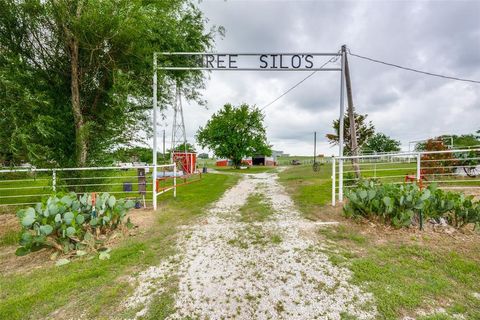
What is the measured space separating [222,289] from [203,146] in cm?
3061

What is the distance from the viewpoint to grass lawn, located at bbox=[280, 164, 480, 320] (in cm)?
221

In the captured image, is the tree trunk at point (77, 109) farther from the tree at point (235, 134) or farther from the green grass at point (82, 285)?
the tree at point (235, 134)

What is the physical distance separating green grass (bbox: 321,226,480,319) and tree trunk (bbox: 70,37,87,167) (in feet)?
20.9

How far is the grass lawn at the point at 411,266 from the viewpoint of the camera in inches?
87.0

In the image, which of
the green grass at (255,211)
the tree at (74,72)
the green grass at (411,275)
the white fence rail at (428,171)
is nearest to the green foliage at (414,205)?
the white fence rail at (428,171)

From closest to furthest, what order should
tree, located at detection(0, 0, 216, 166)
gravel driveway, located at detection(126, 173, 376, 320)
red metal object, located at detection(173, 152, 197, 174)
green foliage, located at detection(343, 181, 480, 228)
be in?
gravel driveway, located at detection(126, 173, 376, 320) → green foliage, located at detection(343, 181, 480, 228) → tree, located at detection(0, 0, 216, 166) → red metal object, located at detection(173, 152, 197, 174)

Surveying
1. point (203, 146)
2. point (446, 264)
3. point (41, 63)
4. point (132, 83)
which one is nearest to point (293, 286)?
point (446, 264)

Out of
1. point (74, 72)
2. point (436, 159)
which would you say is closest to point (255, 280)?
point (74, 72)

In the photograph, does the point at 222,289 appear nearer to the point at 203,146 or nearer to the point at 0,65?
the point at 0,65

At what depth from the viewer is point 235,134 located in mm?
30406

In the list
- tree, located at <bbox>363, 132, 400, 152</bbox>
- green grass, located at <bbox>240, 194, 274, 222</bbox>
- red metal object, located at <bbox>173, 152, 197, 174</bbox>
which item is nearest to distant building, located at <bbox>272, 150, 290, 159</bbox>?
tree, located at <bbox>363, 132, 400, 152</bbox>

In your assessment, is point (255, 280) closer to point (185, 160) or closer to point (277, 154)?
point (185, 160)

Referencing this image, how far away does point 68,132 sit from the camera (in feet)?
18.6

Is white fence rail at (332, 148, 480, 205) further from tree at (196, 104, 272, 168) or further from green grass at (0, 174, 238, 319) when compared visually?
tree at (196, 104, 272, 168)
